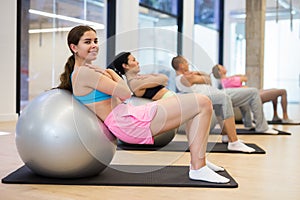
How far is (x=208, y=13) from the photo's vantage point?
9992mm

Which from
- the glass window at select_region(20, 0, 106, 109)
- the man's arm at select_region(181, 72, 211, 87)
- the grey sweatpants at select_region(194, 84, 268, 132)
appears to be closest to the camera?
the grey sweatpants at select_region(194, 84, 268, 132)

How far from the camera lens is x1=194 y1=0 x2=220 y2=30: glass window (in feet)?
31.3

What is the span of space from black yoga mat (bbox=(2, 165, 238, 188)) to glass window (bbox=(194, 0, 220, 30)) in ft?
24.1

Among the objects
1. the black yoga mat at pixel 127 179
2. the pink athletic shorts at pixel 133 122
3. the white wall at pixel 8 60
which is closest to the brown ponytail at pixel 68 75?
the pink athletic shorts at pixel 133 122

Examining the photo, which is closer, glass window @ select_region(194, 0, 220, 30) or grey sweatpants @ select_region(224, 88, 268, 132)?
grey sweatpants @ select_region(224, 88, 268, 132)

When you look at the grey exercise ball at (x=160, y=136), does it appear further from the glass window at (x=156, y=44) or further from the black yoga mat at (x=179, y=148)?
the glass window at (x=156, y=44)

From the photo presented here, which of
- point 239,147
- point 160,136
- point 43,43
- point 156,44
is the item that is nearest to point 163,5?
point 43,43

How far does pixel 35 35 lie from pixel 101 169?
430cm

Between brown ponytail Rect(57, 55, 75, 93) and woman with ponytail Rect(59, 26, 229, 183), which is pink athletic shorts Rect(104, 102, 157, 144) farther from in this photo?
brown ponytail Rect(57, 55, 75, 93)

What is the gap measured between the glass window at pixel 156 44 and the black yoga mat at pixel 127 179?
136cm

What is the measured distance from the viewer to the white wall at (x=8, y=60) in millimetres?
5516

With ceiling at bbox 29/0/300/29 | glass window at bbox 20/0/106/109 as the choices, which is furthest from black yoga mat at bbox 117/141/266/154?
ceiling at bbox 29/0/300/29

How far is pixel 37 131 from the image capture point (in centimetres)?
218

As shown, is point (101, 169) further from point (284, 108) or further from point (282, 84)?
point (282, 84)
